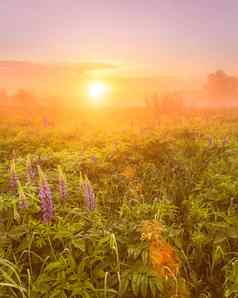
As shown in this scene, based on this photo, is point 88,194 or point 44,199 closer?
point 44,199

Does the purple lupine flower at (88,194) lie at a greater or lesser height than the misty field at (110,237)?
greater

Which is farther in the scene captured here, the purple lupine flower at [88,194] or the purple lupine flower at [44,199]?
the purple lupine flower at [88,194]

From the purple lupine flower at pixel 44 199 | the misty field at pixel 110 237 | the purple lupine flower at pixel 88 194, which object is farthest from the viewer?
the purple lupine flower at pixel 88 194

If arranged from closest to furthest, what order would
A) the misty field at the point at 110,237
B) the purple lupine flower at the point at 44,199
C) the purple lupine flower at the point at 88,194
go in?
the misty field at the point at 110,237 < the purple lupine flower at the point at 44,199 < the purple lupine flower at the point at 88,194

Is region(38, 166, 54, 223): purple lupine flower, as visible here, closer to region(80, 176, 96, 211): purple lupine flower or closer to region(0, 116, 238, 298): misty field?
region(0, 116, 238, 298): misty field

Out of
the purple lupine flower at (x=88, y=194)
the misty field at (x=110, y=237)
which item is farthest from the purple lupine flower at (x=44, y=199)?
the purple lupine flower at (x=88, y=194)

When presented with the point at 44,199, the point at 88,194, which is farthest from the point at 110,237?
the point at 44,199

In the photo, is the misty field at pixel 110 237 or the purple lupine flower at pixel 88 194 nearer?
the misty field at pixel 110 237

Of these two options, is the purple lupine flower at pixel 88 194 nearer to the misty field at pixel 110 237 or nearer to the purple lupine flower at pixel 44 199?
the misty field at pixel 110 237

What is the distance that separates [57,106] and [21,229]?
17043 millimetres

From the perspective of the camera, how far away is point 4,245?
2730 mm

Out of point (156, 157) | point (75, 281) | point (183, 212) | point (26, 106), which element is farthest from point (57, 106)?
point (75, 281)

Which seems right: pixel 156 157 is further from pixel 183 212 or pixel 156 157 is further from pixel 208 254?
pixel 208 254

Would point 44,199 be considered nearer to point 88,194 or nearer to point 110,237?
point 88,194
